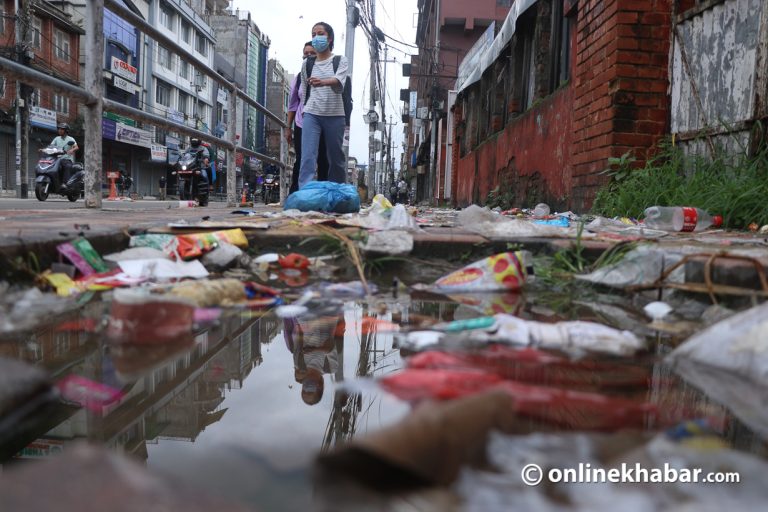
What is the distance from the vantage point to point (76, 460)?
21.5 inches

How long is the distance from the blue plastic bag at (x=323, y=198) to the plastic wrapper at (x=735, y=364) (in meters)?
3.43

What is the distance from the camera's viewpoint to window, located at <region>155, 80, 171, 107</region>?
2872cm

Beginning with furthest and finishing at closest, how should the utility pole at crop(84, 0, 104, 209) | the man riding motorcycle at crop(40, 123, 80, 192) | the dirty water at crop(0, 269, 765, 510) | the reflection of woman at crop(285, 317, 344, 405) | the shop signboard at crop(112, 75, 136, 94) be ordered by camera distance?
the shop signboard at crop(112, 75, 136, 94), the man riding motorcycle at crop(40, 123, 80, 192), the utility pole at crop(84, 0, 104, 209), the reflection of woman at crop(285, 317, 344, 405), the dirty water at crop(0, 269, 765, 510)

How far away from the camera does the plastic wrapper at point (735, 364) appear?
88 cm

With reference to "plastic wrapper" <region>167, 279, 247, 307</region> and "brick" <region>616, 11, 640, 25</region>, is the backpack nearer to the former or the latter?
"brick" <region>616, 11, 640, 25</region>

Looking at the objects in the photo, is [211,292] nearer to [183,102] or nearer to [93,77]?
[93,77]

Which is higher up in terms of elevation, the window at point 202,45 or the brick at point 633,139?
the window at point 202,45

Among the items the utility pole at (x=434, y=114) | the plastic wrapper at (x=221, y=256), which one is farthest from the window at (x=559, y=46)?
the utility pole at (x=434, y=114)

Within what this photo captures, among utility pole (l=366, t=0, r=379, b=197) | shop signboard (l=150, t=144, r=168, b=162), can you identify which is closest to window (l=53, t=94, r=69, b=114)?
shop signboard (l=150, t=144, r=168, b=162)

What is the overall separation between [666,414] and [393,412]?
0.40m

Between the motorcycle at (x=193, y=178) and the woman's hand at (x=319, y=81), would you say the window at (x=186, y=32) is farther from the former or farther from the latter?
the woman's hand at (x=319, y=81)

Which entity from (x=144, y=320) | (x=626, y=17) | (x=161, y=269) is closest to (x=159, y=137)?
(x=626, y=17)

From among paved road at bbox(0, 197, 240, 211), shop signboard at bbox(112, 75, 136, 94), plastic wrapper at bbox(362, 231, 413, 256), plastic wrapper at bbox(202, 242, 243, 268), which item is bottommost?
plastic wrapper at bbox(202, 242, 243, 268)

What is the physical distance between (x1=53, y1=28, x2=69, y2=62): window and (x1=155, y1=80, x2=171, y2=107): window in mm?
6681
